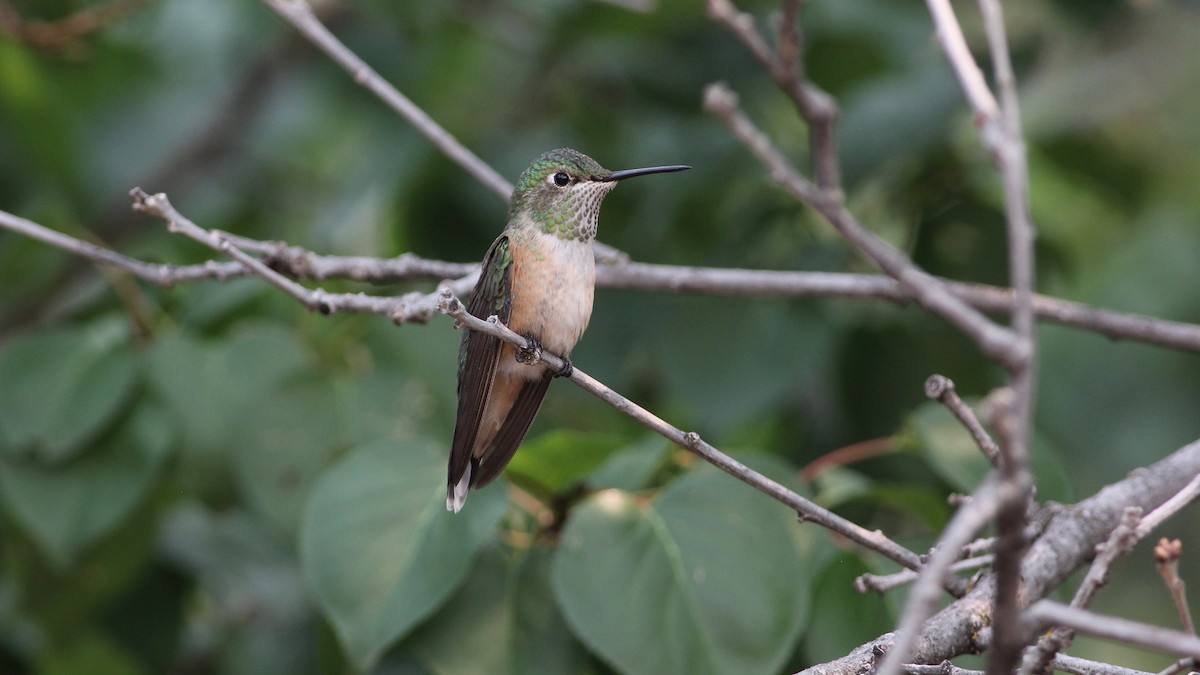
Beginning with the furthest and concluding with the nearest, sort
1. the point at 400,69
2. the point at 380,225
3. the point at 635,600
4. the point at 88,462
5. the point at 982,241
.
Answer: the point at 400,69, the point at 380,225, the point at 982,241, the point at 88,462, the point at 635,600

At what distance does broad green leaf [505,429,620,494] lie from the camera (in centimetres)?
297

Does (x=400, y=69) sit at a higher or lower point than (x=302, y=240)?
higher

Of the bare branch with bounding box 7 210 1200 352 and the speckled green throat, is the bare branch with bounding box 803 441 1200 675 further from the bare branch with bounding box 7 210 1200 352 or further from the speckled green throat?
the speckled green throat

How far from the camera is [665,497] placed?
2826 mm

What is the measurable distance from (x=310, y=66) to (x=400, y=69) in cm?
81

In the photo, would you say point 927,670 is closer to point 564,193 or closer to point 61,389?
point 564,193

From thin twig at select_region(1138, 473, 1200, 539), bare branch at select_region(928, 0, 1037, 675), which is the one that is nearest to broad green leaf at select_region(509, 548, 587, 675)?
thin twig at select_region(1138, 473, 1200, 539)

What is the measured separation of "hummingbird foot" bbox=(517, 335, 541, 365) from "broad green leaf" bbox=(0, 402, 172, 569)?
1.40 metres

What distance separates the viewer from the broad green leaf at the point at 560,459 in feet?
9.76

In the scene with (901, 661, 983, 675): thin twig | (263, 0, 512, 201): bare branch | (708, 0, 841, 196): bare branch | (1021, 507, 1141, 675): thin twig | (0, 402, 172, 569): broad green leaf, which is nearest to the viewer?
(1021, 507, 1141, 675): thin twig

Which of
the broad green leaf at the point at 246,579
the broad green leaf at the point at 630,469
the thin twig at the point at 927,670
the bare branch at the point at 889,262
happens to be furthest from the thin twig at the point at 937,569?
the broad green leaf at the point at 246,579

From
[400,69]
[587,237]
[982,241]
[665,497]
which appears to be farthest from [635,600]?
[400,69]

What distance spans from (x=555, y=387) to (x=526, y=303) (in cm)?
172

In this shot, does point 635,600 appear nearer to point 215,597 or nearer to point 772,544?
point 772,544
